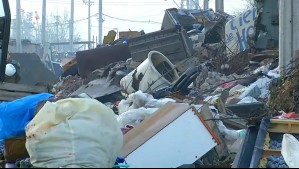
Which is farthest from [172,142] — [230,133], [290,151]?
[230,133]

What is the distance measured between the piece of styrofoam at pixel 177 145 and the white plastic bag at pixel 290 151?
56 centimetres

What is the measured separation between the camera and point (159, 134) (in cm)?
494

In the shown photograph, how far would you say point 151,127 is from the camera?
17.2ft

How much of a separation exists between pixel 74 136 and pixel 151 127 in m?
1.82

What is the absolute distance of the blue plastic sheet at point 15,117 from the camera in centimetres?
550

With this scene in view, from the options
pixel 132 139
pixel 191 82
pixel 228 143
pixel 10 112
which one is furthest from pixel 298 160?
pixel 191 82

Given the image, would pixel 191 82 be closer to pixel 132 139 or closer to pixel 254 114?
pixel 254 114

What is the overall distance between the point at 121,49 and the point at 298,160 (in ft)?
37.7

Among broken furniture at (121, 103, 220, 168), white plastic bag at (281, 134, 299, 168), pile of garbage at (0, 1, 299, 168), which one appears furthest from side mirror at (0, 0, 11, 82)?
white plastic bag at (281, 134, 299, 168)

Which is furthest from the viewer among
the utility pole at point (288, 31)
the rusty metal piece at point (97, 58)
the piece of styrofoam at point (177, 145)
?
Answer: the rusty metal piece at point (97, 58)

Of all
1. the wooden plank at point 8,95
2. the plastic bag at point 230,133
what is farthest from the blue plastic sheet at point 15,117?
the wooden plank at point 8,95

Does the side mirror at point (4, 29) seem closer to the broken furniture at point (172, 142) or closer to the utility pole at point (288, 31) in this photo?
the utility pole at point (288, 31)

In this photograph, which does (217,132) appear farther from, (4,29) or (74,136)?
(4,29)

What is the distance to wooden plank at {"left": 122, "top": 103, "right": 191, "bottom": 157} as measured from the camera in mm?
4934
